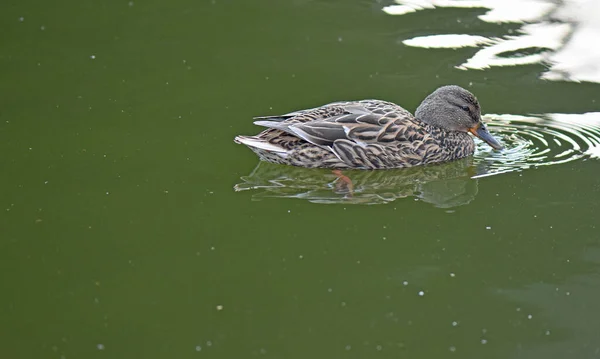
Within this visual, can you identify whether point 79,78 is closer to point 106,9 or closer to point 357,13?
point 106,9

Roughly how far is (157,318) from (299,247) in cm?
135

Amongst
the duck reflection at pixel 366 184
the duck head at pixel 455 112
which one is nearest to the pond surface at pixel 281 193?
the duck reflection at pixel 366 184

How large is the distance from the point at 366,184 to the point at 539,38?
392 centimetres

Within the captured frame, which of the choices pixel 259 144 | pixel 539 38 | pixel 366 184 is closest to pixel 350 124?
pixel 366 184

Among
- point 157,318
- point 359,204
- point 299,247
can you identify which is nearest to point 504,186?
point 359,204

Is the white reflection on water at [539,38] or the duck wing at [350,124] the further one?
the white reflection on water at [539,38]

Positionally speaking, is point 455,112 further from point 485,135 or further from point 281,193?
point 281,193

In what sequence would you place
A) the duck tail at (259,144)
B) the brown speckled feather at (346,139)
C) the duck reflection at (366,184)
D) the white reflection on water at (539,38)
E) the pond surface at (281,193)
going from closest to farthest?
the pond surface at (281,193) → the duck reflection at (366,184) → the duck tail at (259,144) → the brown speckled feather at (346,139) → the white reflection on water at (539,38)

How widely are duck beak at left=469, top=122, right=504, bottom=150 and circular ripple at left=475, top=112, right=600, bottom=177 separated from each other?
0.08 m

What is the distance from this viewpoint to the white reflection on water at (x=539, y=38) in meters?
10.5

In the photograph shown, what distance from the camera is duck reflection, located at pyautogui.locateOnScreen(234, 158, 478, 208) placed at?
7.98m

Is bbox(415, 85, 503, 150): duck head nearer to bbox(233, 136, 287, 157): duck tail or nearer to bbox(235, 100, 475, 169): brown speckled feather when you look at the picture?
bbox(235, 100, 475, 169): brown speckled feather

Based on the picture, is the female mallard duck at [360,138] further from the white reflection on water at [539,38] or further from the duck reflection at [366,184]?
the white reflection on water at [539,38]

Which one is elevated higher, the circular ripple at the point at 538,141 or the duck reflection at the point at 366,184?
the circular ripple at the point at 538,141
